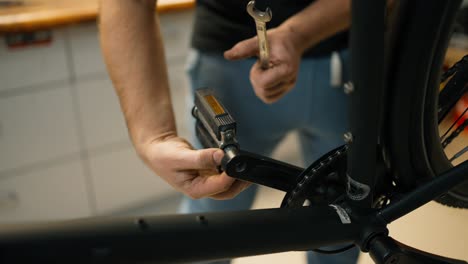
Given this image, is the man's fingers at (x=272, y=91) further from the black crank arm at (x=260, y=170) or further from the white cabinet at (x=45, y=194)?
the white cabinet at (x=45, y=194)

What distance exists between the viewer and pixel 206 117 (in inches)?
19.3

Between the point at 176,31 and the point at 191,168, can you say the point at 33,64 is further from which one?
the point at 191,168

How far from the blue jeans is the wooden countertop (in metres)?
0.64

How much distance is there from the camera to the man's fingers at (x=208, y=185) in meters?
0.47

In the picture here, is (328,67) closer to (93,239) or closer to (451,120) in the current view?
(451,120)

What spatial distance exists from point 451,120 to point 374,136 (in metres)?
0.16

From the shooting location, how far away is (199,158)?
48 cm

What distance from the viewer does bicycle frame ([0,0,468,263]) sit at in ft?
1.03

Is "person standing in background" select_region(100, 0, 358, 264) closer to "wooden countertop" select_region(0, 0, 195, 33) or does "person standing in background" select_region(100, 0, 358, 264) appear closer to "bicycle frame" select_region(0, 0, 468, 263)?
"bicycle frame" select_region(0, 0, 468, 263)

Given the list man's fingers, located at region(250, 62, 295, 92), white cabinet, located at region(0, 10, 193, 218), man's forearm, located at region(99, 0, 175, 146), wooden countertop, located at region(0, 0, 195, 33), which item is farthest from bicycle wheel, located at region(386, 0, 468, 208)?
wooden countertop, located at region(0, 0, 195, 33)

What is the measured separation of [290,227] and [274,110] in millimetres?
401

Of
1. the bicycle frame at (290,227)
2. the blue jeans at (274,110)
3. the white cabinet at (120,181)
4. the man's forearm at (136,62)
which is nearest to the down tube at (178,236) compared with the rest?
the bicycle frame at (290,227)

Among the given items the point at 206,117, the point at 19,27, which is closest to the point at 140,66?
the point at 206,117

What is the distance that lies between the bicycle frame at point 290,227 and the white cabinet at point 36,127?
1.13 m
